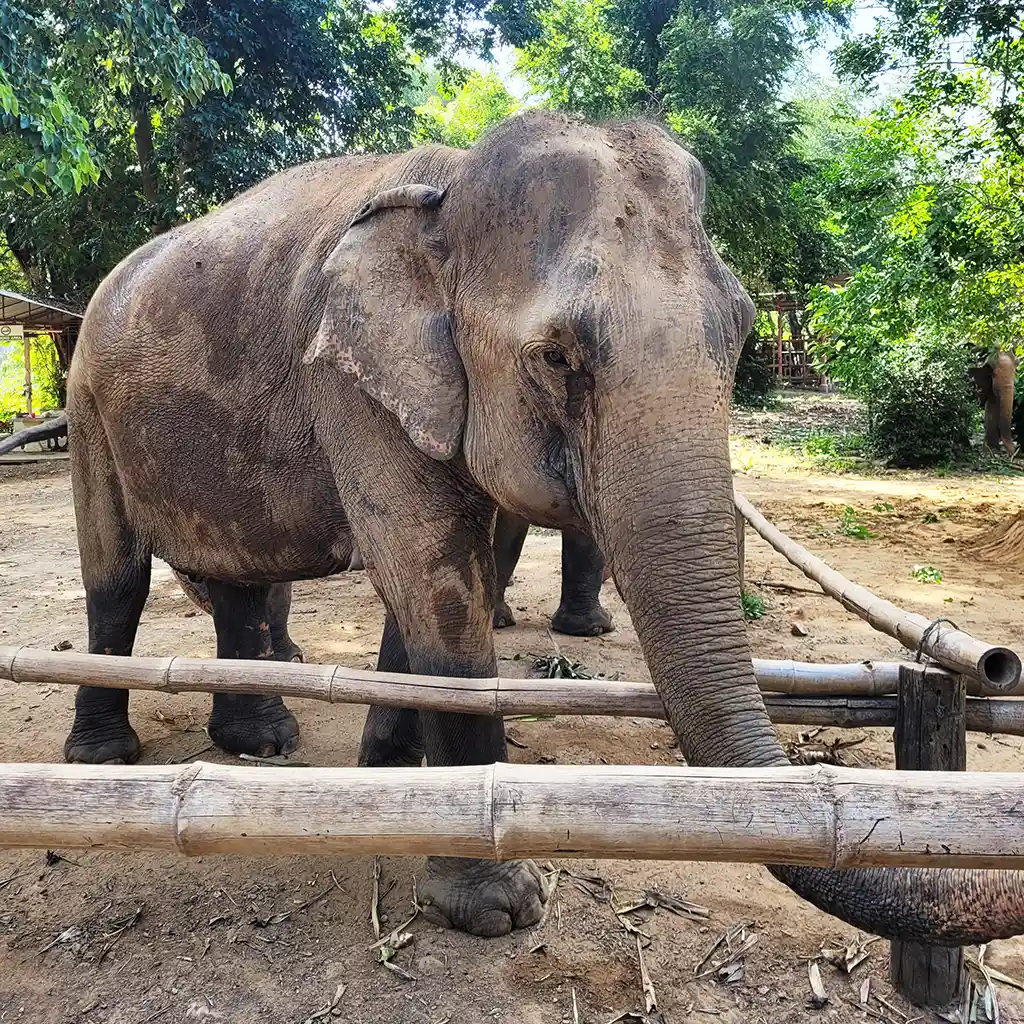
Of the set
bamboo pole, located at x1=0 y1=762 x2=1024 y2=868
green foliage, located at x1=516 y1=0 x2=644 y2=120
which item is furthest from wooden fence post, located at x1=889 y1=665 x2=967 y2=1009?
green foliage, located at x1=516 y1=0 x2=644 y2=120

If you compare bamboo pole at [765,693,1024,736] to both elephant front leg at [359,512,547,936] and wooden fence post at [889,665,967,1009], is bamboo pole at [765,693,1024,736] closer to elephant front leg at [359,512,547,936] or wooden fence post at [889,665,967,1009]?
wooden fence post at [889,665,967,1009]

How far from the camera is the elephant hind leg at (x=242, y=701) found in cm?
400

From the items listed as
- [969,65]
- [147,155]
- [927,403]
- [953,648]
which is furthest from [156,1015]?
[147,155]

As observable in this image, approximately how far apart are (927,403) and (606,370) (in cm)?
1244

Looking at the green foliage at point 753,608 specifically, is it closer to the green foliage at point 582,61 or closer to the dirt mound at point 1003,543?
the dirt mound at point 1003,543

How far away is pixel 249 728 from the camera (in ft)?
13.1

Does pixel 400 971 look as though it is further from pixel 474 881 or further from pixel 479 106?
pixel 479 106

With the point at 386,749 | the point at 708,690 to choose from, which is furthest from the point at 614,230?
the point at 386,749

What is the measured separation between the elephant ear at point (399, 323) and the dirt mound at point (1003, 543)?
21.9 feet

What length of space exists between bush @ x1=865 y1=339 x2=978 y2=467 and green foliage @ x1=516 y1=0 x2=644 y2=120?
29.4ft

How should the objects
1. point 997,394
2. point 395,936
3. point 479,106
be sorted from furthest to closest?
point 479,106
point 997,394
point 395,936

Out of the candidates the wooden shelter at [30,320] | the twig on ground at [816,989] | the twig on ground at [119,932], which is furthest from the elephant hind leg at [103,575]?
the wooden shelter at [30,320]

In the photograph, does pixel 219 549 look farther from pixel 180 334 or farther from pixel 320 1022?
pixel 320 1022

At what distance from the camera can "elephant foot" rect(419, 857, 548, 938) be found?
8.84 ft
